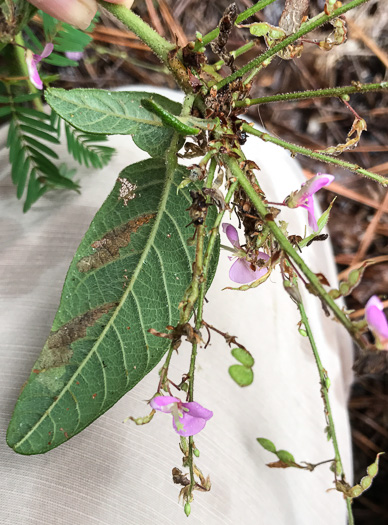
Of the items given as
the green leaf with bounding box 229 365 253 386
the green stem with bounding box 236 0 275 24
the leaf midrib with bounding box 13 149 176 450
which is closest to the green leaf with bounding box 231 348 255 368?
the green leaf with bounding box 229 365 253 386

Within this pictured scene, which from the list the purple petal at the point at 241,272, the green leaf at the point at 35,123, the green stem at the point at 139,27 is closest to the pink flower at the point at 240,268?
the purple petal at the point at 241,272

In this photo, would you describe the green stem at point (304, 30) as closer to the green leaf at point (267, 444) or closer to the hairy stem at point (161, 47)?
the hairy stem at point (161, 47)

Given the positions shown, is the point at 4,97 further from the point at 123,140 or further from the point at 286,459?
the point at 286,459

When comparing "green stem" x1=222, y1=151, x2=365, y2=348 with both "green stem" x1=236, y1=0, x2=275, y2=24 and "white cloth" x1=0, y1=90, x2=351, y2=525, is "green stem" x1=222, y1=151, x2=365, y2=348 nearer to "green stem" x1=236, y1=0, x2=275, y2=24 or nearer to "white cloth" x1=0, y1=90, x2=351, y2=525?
"green stem" x1=236, y1=0, x2=275, y2=24

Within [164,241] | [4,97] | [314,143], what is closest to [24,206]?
[4,97]

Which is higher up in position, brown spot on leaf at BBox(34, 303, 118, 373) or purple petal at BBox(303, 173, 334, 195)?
purple petal at BBox(303, 173, 334, 195)

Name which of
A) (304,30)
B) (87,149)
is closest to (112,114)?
(304,30)

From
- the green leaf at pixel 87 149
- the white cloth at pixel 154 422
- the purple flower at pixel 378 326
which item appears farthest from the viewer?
the green leaf at pixel 87 149
